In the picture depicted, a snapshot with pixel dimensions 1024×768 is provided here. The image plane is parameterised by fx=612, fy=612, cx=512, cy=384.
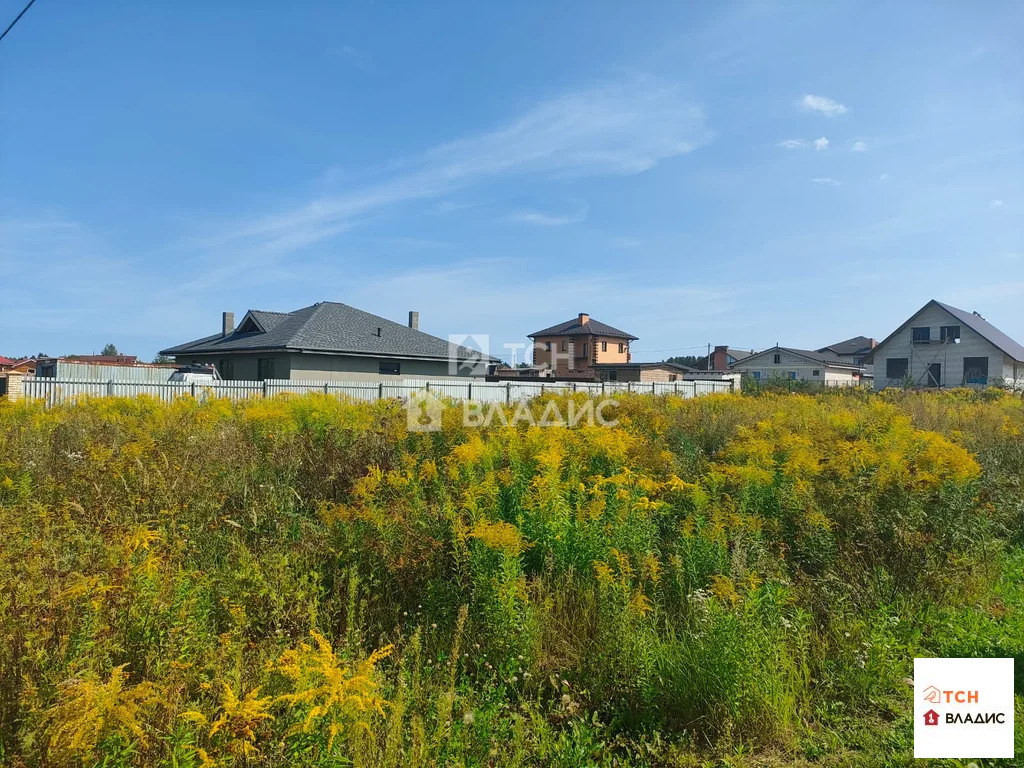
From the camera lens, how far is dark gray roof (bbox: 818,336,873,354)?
7044cm

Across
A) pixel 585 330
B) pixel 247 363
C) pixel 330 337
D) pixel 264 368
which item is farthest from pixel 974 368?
pixel 247 363

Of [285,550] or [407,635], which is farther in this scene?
[285,550]

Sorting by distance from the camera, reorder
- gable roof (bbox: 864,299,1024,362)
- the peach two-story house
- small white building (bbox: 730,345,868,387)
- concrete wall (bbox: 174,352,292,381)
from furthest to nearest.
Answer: small white building (bbox: 730,345,868,387) → the peach two-story house → gable roof (bbox: 864,299,1024,362) → concrete wall (bbox: 174,352,292,381)

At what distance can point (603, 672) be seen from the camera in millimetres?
3139

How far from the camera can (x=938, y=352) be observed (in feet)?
139

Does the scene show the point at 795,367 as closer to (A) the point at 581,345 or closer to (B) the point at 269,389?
(A) the point at 581,345

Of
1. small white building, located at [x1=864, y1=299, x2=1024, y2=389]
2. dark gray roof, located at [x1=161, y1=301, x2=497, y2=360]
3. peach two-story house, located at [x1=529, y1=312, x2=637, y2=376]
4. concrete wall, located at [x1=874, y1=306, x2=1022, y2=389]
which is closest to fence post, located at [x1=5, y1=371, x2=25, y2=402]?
dark gray roof, located at [x1=161, y1=301, x2=497, y2=360]

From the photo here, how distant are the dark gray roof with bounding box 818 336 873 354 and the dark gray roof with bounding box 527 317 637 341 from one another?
32.5 meters

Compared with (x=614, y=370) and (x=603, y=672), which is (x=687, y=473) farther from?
(x=614, y=370)

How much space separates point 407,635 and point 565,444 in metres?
2.70

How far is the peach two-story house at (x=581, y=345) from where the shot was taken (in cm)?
5172

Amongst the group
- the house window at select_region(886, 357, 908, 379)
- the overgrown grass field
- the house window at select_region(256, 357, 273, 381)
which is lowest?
the overgrown grass field

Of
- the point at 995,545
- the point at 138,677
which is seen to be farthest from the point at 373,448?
the point at 995,545

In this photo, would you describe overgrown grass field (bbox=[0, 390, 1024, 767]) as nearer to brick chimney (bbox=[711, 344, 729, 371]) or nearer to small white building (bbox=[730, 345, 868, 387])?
small white building (bbox=[730, 345, 868, 387])
